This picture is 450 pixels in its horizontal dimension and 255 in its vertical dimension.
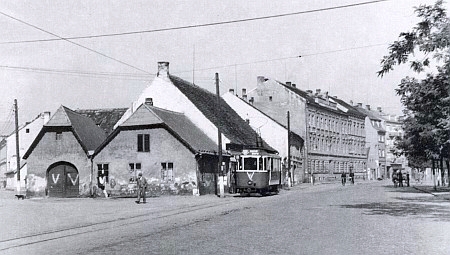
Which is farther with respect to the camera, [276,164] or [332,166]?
[332,166]

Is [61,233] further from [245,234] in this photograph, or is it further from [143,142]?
[143,142]

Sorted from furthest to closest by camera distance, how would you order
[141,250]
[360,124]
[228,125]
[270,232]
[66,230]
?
[360,124] < [228,125] < [66,230] < [270,232] < [141,250]

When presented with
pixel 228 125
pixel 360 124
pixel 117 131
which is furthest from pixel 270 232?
pixel 360 124

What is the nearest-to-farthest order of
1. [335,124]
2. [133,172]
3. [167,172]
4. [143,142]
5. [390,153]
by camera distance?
[167,172]
[143,142]
[133,172]
[335,124]
[390,153]

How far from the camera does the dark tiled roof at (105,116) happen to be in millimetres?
53303

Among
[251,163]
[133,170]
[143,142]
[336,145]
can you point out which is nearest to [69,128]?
[133,170]

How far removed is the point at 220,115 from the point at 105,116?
44.1ft

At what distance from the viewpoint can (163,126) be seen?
38.0m

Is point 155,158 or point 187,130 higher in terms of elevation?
point 187,130

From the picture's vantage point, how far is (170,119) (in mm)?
40500

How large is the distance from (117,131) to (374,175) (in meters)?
69.3

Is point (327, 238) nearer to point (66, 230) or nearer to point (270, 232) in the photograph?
point (270, 232)

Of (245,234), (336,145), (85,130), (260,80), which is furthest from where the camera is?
(336,145)

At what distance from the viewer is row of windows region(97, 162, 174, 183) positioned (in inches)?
1490
